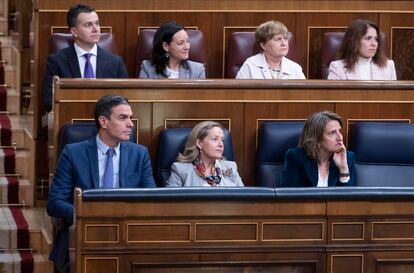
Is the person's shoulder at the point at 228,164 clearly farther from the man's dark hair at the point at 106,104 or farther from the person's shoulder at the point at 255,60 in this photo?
the person's shoulder at the point at 255,60

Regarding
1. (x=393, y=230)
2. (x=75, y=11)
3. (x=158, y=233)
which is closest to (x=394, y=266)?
(x=393, y=230)

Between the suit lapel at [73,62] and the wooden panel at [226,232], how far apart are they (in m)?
1.66

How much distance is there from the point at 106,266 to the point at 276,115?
1368mm

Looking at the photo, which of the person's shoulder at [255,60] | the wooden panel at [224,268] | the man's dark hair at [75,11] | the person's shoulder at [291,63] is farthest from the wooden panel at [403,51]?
the wooden panel at [224,268]

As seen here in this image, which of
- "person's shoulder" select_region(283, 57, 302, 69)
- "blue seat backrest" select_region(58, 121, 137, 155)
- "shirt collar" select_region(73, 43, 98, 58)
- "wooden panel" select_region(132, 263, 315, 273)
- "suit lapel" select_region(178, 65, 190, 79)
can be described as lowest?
"wooden panel" select_region(132, 263, 315, 273)

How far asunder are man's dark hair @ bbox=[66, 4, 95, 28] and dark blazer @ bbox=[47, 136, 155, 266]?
921 mm

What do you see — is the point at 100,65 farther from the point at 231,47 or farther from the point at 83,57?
the point at 231,47

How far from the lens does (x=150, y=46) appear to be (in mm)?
5070

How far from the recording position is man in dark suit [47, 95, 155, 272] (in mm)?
3926

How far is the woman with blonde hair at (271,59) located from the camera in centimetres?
488

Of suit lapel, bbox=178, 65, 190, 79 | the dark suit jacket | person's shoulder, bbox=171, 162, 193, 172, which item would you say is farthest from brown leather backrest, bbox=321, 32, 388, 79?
person's shoulder, bbox=171, 162, 193, 172

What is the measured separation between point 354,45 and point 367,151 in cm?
80

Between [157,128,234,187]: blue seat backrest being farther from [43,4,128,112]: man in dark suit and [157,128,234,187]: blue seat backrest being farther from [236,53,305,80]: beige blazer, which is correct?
[236,53,305,80]: beige blazer

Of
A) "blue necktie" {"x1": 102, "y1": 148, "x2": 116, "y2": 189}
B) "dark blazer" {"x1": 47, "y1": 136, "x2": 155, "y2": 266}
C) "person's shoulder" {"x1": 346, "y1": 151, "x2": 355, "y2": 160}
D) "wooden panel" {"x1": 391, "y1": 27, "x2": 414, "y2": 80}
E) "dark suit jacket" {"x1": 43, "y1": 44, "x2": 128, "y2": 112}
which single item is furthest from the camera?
"wooden panel" {"x1": 391, "y1": 27, "x2": 414, "y2": 80}
